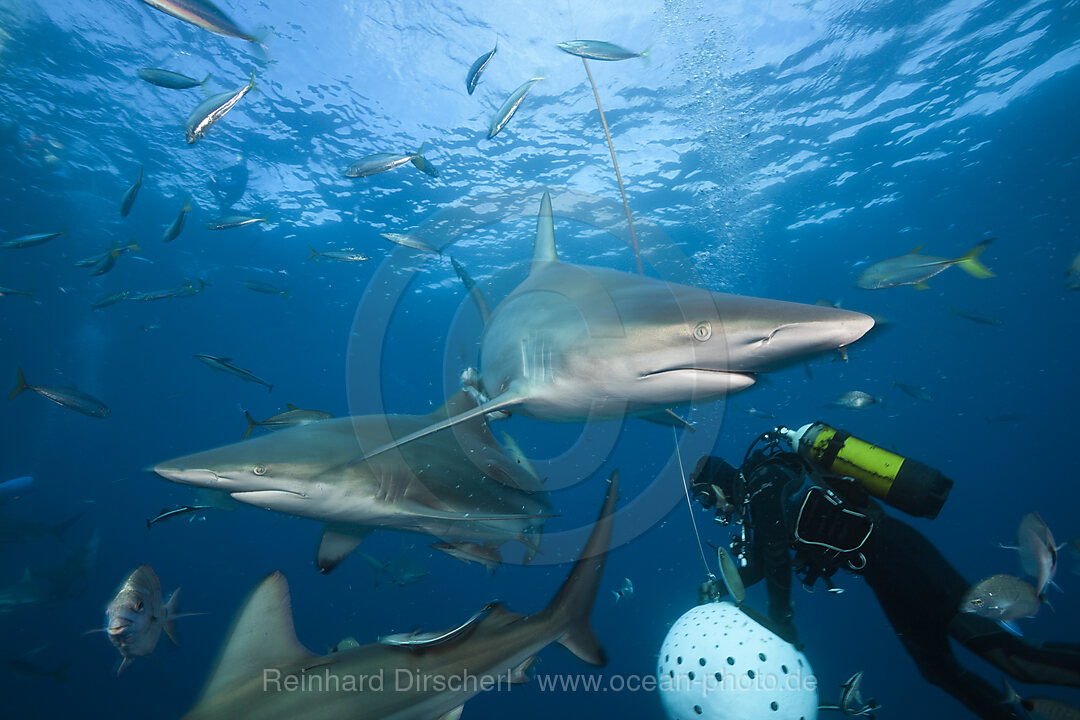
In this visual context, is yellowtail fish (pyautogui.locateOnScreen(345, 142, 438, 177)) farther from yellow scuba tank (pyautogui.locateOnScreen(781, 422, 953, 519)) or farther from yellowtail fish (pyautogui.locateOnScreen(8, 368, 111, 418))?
yellow scuba tank (pyautogui.locateOnScreen(781, 422, 953, 519))

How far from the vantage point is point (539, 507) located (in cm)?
396

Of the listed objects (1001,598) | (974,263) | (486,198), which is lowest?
(1001,598)

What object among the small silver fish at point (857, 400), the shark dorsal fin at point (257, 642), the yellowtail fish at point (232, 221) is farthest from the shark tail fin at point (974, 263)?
the yellowtail fish at point (232, 221)

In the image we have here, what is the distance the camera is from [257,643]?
7.21 feet

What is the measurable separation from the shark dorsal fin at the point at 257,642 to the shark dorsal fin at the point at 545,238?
3831mm

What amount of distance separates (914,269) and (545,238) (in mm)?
4958

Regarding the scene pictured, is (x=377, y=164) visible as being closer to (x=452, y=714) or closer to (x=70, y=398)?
(x=70, y=398)

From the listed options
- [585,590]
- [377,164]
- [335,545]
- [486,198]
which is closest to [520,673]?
[585,590]

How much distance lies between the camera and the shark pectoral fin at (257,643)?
84.2 inches

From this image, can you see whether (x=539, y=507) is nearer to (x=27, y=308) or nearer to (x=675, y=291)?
(x=675, y=291)

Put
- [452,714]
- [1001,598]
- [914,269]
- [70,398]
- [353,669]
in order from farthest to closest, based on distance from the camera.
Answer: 1. [914,269]
2. [70,398]
3. [1001,598]
4. [452,714]
5. [353,669]

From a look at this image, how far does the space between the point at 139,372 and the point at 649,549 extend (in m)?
56.7

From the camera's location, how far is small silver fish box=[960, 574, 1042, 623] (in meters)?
3.36

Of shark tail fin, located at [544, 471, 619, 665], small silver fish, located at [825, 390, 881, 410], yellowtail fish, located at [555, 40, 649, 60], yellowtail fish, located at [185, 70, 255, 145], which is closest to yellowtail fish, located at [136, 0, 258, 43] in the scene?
yellowtail fish, located at [185, 70, 255, 145]
